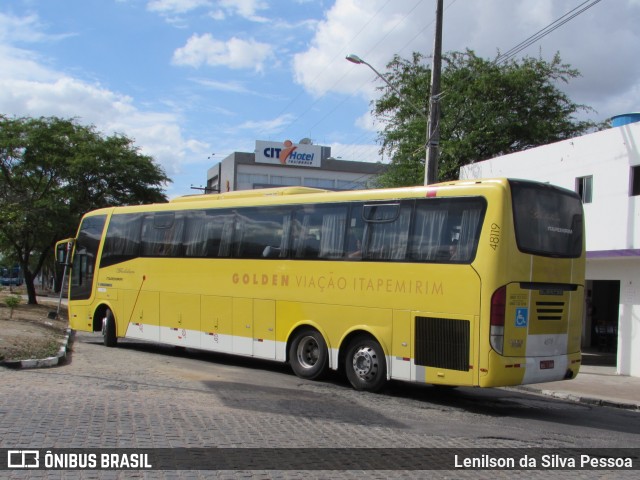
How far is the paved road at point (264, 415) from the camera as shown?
21.4 feet

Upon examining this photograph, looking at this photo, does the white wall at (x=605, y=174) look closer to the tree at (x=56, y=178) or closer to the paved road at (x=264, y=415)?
the paved road at (x=264, y=415)

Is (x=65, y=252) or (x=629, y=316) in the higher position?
(x=65, y=252)

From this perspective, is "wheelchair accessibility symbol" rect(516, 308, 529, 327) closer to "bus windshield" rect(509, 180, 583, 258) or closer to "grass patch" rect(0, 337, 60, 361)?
"bus windshield" rect(509, 180, 583, 258)

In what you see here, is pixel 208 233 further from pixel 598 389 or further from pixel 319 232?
pixel 598 389

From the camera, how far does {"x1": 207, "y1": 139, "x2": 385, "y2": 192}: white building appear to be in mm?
71188

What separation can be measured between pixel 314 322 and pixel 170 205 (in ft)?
18.2

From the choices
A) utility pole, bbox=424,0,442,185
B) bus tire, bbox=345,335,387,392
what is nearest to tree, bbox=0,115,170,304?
utility pole, bbox=424,0,442,185

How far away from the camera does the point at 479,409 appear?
10.2m

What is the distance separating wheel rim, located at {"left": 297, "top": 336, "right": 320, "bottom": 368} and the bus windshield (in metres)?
4.52

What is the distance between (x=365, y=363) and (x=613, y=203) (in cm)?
920

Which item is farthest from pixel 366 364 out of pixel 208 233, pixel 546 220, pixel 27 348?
pixel 27 348

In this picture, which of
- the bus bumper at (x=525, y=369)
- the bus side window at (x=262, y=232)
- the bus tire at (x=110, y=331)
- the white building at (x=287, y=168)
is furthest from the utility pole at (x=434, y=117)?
the white building at (x=287, y=168)

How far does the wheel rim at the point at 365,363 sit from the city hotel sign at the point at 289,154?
6158 centimetres

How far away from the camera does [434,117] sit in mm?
17656
